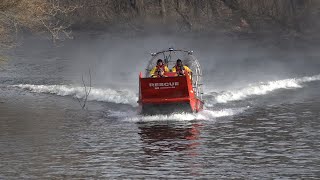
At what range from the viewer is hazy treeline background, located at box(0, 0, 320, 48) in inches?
3504

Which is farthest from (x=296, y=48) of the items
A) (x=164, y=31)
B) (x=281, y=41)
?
(x=164, y=31)

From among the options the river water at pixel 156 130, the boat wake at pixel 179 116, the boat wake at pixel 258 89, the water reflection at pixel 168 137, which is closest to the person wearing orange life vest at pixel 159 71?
the boat wake at pixel 179 116

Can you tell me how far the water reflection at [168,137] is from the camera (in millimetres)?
25328

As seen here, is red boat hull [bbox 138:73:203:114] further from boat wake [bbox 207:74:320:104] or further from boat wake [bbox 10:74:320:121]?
boat wake [bbox 207:74:320:104]

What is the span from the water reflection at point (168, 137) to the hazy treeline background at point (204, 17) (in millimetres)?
57885

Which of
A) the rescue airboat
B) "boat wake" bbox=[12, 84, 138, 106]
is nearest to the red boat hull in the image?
the rescue airboat

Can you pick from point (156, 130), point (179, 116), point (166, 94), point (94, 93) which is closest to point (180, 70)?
point (166, 94)

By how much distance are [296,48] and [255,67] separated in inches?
854

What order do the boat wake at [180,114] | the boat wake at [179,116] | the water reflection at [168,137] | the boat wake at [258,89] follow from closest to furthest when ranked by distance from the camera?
1. the water reflection at [168,137]
2. the boat wake at [179,116]
3. the boat wake at [180,114]
4. the boat wake at [258,89]

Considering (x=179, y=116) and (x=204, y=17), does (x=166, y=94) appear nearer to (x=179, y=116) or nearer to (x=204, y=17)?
(x=179, y=116)

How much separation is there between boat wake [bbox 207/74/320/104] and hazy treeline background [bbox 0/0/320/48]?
126 feet

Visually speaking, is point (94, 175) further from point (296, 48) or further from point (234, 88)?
point (296, 48)

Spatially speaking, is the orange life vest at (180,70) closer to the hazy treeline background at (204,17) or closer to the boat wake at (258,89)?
the boat wake at (258,89)

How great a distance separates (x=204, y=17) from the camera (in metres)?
94.7
